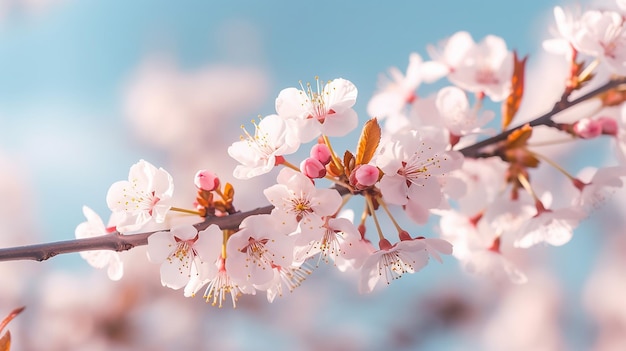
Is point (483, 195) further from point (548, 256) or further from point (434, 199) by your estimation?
point (548, 256)

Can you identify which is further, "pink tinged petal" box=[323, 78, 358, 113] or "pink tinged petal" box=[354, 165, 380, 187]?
"pink tinged petal" box=[323, 78, 358, 113]

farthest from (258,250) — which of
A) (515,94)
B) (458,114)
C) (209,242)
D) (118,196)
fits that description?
(515,94)

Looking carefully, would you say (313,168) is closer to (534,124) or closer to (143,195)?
(143,195)

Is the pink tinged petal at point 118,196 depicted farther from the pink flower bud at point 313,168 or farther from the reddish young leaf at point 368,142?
the reddish young leaf at point 368,142

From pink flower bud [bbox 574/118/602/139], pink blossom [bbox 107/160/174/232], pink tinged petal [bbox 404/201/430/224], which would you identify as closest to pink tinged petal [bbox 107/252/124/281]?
pink blossom [bbox 107/160/174/232]

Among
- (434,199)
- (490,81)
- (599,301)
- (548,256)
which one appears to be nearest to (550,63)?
(548,256)

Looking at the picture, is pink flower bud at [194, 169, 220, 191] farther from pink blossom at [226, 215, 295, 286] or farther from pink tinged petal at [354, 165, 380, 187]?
pink tinged petal at [354, 165, 380, 187]

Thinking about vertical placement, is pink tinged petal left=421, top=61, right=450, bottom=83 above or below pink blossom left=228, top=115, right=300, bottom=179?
above
